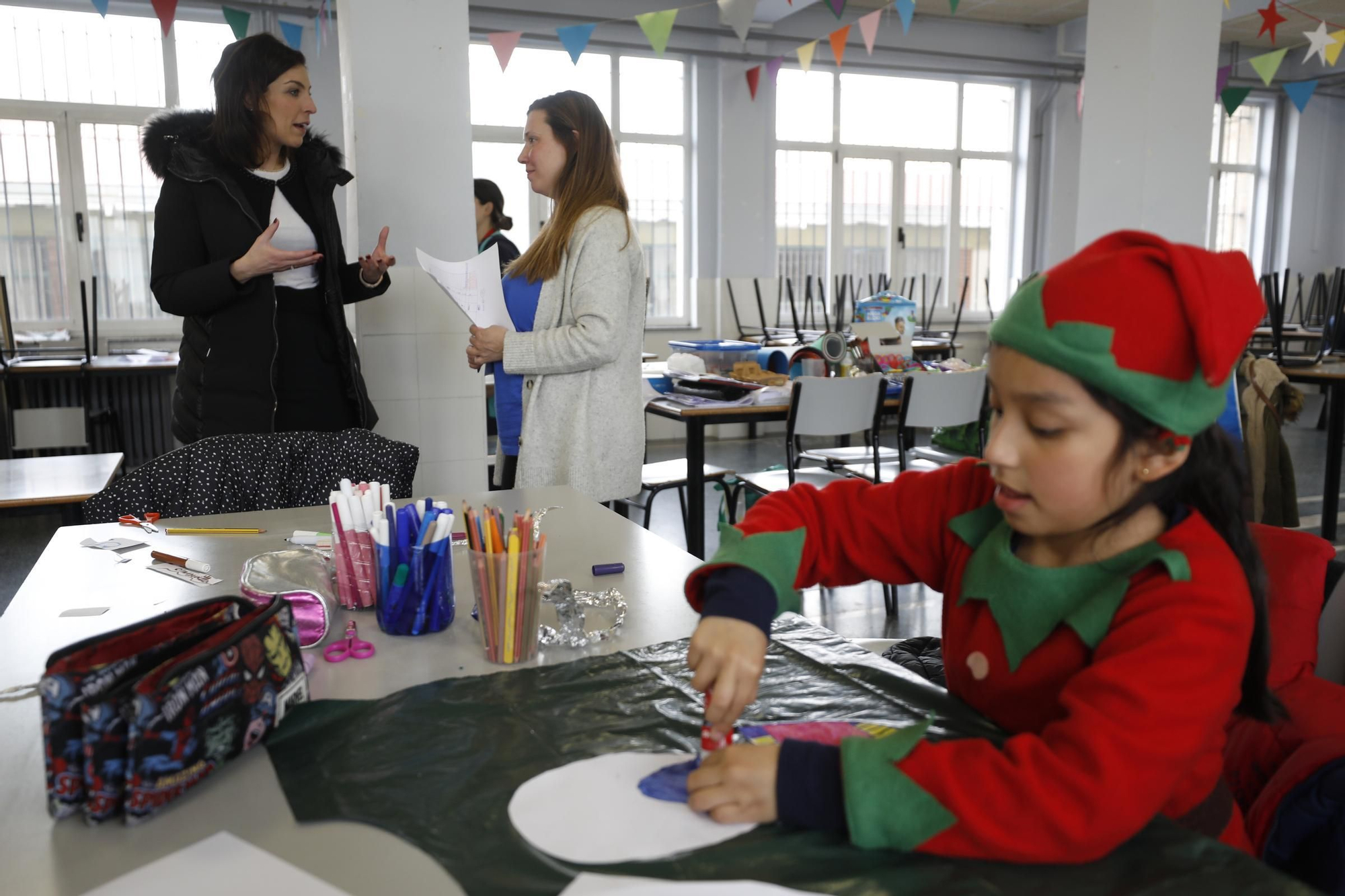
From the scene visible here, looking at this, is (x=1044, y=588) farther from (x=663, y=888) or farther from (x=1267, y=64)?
(x=1267, y=64)

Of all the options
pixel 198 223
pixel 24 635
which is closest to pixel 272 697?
pixel 24 635

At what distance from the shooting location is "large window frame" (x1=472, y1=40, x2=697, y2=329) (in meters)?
7.41

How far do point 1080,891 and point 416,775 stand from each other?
0.51 meters

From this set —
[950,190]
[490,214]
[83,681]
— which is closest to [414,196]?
[490,214]

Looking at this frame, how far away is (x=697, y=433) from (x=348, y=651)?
2.28 meters

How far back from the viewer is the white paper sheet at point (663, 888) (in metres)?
0.67

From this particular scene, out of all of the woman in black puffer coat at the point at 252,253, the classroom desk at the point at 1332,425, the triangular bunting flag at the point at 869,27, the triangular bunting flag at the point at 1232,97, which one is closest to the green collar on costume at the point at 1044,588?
the woman in black puffer coat at the point at 252,253

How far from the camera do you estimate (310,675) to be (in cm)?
103

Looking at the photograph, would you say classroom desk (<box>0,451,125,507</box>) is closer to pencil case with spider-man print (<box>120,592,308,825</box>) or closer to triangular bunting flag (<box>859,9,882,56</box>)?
pencil case with spider-man print (<box>120,592,308,825</box>)

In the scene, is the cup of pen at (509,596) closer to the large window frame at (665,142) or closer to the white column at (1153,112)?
the white column at (1153,112)

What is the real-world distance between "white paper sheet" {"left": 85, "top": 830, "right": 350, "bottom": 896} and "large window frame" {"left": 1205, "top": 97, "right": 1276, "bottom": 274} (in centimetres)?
1131

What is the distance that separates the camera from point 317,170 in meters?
2.41

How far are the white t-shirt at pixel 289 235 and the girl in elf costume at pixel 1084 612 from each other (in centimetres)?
177

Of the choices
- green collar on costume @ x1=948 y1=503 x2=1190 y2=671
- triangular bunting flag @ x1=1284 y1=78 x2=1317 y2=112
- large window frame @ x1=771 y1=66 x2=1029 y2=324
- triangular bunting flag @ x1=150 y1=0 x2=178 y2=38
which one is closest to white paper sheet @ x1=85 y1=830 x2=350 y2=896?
green collar on costume @ x1=948 y1=503 x2=1190 y2=671
